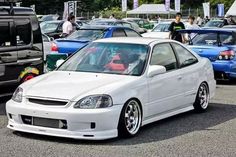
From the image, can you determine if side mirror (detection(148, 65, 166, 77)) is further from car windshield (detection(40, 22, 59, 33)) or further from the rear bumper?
car windshield (detection(40, 22, 59, 33))

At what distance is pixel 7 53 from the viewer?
33.5 ft

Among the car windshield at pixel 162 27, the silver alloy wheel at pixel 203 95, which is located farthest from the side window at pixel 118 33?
the car windshield at pixel 162 27

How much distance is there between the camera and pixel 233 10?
3578 cm

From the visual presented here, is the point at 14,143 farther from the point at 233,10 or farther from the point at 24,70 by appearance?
the point at 233,10

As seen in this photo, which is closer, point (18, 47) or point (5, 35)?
point (5, 35)

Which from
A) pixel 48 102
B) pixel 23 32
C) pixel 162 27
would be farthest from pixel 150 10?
pixel 48 102

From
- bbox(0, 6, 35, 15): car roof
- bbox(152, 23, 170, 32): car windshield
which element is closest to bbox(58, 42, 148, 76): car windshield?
bbox(0, 6, 35, 15): car roof

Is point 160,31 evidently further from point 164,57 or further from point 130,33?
point 164,57

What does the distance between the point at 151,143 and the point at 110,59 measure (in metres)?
1.64

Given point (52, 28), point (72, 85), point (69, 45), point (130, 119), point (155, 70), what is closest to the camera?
point (72, 85)

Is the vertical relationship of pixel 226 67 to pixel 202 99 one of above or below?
above

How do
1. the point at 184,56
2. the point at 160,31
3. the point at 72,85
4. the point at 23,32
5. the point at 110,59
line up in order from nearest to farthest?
1. the point at 72,85
2. the point at 110,59
3. the point at 184,56
4. the point at 23,32
5. the point at 160,31

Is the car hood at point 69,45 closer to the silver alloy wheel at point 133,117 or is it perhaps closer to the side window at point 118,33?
the side window at point 118,33

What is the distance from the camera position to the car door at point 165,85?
→ 7.89m
